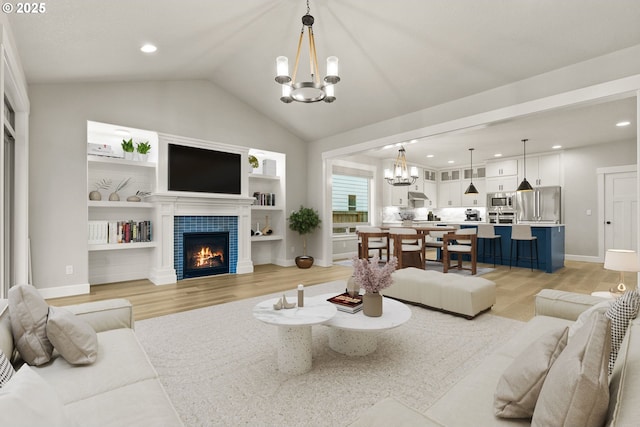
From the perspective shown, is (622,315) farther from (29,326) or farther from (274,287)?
(274,287)

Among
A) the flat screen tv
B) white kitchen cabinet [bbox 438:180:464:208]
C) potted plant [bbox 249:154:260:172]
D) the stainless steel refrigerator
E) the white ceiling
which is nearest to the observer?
the white ceiling

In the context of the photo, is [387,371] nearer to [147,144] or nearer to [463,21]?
[463,21]

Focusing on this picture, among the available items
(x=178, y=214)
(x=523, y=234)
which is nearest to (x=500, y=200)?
(x=523, y=234)

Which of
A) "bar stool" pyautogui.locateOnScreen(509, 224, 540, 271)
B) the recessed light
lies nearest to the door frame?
"bar stool" pyautogui.locateOnScreen(509, 224, 540, 271)

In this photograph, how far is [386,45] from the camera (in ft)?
12.9

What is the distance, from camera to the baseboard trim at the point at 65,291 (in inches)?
163

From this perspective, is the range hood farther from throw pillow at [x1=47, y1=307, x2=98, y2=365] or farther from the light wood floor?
throw pillow at [x1=47, y1=307, x2=98, y2=365]

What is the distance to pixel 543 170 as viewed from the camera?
26.1 ft

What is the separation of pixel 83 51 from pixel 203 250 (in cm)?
327

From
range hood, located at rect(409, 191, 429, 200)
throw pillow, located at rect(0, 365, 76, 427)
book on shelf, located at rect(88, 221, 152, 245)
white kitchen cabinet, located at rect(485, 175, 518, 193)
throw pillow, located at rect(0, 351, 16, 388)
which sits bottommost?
throw pillow, located at rect(0, 351, 16, 388)

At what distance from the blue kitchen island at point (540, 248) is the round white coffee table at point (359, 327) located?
4785 millimetres

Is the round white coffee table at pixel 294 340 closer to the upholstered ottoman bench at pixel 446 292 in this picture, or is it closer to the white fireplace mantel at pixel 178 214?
the upholstered ottoman bench at pixel 446 292

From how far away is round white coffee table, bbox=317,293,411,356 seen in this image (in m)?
2.29

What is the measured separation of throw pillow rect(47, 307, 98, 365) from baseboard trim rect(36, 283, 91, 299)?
338 centimetres
